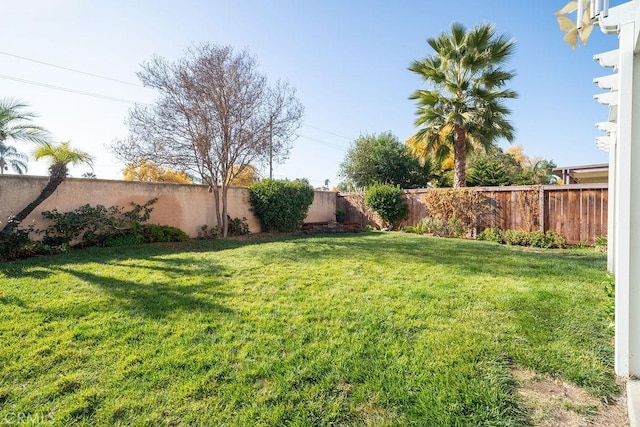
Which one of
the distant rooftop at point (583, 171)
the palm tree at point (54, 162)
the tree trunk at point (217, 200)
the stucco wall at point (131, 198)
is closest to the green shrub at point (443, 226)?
the distant rooftop at point (583, 171)

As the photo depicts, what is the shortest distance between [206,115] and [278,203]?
147 inches

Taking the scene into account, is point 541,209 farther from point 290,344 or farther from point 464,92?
point 290,344

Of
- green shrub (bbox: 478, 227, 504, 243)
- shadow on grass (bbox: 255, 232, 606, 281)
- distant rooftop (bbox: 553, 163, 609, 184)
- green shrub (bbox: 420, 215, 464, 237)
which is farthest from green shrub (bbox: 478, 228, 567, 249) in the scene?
distant rooftop (bbox: 553, 163, 609, 184)

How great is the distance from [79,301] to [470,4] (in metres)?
8.84

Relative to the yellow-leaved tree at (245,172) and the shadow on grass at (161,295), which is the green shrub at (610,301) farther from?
the yellow-leaved tree at (245,172)

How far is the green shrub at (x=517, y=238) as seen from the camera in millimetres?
8461

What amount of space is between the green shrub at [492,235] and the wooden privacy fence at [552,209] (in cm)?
38

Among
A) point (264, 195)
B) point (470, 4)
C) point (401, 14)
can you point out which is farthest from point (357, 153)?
point (470, 4)

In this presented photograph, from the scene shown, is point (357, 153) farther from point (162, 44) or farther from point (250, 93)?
point (162, 44)

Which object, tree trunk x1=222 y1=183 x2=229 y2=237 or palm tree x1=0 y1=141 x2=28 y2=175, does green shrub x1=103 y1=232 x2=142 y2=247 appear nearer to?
tree trunk x1=222 y1=183 x2=229 y2=237

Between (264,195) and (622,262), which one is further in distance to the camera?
(264,195)

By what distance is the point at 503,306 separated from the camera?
10.4 feet

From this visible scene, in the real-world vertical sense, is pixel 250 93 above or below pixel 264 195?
above

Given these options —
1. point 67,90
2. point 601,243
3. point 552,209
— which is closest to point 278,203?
point 552,209
